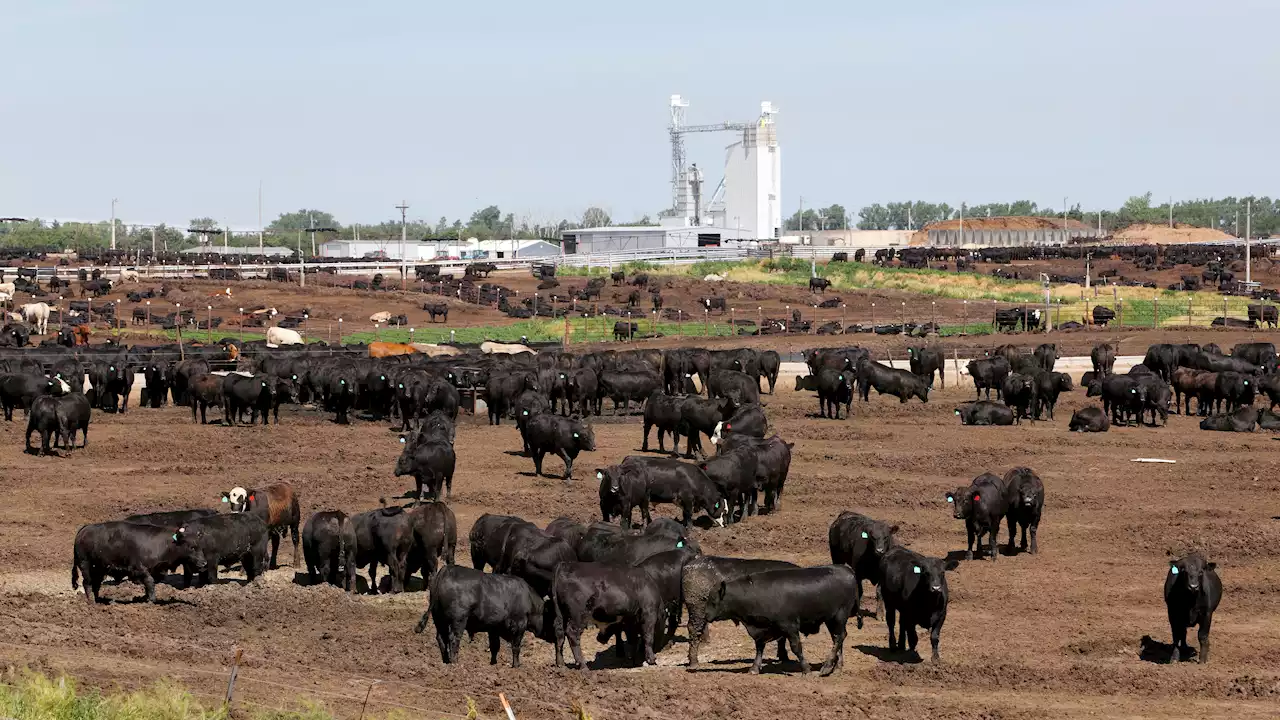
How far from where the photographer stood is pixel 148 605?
1884 cm

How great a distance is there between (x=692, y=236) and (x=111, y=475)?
110 metres

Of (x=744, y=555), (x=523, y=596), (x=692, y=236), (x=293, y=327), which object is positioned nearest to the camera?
(x=523, y=596)

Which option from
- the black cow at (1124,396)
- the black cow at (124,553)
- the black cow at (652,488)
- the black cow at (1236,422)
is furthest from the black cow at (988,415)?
the black cow at (124,553)

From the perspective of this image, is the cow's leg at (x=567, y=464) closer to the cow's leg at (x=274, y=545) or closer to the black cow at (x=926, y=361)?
→ the cow's leg at (x=274, y=545)

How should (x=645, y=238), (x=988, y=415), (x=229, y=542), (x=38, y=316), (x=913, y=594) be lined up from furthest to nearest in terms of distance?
1. (x=645, y=238)
2. (x=38, y=316)
3. (x=988, y=415)
4. (x=229, y=542)
5. (x=913, y=594)

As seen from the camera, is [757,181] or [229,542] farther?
[757,181]

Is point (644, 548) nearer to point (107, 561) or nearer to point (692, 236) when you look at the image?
point (107, 561)

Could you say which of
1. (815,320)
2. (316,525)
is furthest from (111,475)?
(815,320)

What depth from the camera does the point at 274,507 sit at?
72.3 feet

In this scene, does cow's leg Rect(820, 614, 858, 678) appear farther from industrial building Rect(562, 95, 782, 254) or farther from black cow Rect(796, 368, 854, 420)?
industrial building Rect(562, 95, 782, 254)

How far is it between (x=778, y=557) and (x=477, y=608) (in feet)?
23.1

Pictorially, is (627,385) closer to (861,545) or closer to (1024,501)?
(1024,501)

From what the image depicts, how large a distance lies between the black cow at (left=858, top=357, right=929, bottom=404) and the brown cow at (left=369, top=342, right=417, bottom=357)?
13.9 m

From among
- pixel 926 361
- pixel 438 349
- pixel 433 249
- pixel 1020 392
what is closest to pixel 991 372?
pixel 926 361
